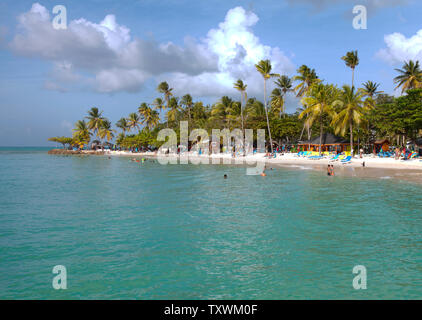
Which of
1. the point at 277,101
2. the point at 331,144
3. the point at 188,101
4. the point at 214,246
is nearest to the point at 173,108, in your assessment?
the point at 188,101

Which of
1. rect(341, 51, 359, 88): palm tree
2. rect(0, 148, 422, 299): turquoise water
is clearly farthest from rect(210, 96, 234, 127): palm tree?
rect(0, 148, 422, 299): turquoise water

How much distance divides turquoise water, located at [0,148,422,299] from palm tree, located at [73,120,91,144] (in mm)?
91068

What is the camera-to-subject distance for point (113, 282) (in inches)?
311

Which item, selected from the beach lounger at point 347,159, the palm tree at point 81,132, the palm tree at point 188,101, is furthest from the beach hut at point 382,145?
the palm tree at point 81,132

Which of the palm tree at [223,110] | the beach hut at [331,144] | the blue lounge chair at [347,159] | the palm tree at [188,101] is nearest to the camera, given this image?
the blue lounge chair at [347,159]

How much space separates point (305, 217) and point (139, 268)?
825cm

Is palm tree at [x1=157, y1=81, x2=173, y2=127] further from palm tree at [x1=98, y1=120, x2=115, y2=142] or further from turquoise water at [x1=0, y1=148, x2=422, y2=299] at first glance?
turquoise water at [x1=0, y1=148, x2=422, y2=299]

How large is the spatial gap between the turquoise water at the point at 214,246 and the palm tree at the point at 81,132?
91.1 metres

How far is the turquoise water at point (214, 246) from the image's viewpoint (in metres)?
7.59

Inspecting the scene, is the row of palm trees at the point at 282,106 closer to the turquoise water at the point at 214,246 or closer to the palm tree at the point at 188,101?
the palm tree at the point at 188,101

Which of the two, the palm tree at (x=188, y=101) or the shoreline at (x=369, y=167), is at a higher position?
the palm tree at (x=188, y=101)

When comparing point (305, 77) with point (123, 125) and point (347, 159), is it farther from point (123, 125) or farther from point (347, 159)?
point (123, 125)

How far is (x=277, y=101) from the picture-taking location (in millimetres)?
74875

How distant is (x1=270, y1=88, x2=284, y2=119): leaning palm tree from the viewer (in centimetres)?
7519
